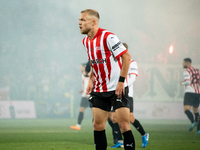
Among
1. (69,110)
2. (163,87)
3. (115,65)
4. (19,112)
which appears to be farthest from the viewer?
(163,87)

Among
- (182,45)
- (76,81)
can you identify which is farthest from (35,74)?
(182,45)

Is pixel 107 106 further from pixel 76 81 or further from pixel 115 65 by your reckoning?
pixel 76 81

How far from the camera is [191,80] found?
8391 mm

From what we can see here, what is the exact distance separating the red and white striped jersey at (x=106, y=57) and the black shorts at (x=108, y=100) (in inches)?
2.1

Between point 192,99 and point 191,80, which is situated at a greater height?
point 191,80

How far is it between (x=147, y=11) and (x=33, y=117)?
8.22m

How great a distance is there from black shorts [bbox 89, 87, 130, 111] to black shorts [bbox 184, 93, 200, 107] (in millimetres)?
5605

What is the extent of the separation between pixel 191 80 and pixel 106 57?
5.69 metres

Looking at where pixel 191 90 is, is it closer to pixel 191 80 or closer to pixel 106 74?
pixel 191 80

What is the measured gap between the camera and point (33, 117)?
1412 centimetres

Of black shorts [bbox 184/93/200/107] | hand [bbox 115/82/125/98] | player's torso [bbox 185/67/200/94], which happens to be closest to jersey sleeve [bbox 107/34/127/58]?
hand [bbox 115/82/125/98]

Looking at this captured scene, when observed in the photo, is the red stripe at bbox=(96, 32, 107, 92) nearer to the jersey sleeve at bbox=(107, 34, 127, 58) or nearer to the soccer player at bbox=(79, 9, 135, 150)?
the soccer player at bbox=(79, 9, 135, 150)

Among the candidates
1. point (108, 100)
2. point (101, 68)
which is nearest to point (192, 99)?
point (108, 100)

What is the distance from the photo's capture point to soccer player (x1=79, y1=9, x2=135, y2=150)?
3.15 metres
